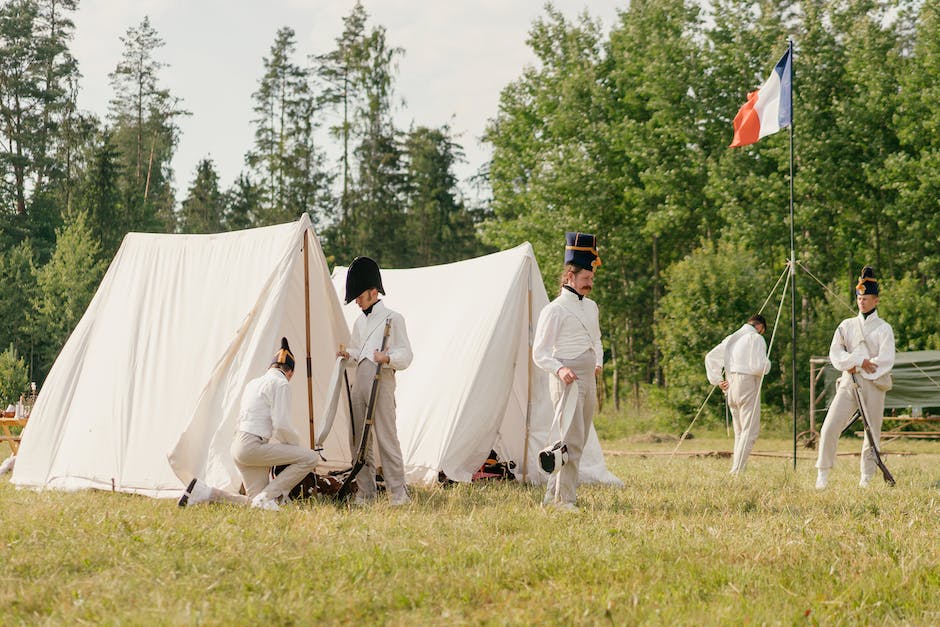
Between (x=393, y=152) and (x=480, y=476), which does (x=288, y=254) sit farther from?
(x=393, y=152)

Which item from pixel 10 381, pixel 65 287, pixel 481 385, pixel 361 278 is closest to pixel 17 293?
pixel 65 287

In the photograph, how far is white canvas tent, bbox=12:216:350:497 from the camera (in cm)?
765

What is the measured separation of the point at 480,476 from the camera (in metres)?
9.23

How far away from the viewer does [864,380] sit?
8.74m

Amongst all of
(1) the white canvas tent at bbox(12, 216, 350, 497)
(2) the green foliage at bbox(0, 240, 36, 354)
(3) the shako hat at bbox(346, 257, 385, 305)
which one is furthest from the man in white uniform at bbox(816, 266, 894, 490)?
(2) the green foliage at bbox(0, 240, 36, 354)

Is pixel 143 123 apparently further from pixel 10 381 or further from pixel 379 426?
pixel 379 426

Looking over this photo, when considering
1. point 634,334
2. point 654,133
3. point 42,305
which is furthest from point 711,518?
point 42,305

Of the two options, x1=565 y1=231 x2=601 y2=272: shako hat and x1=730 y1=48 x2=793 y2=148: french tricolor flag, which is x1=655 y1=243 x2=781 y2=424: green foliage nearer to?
x1=730 y1=48 x2=793 y2=148: french tricolor flag

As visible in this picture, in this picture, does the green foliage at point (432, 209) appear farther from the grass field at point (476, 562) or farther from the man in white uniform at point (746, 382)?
the grass field at point (476, 562)

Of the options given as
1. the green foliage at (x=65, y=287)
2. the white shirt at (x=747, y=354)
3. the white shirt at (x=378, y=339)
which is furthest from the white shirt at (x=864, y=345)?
the green foliage at (x=65, y=287)

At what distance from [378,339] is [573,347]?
1.45 metres

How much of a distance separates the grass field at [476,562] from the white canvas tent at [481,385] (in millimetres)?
1677

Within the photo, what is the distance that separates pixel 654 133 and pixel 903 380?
9927mm

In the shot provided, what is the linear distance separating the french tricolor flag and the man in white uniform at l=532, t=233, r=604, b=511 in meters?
5.36
